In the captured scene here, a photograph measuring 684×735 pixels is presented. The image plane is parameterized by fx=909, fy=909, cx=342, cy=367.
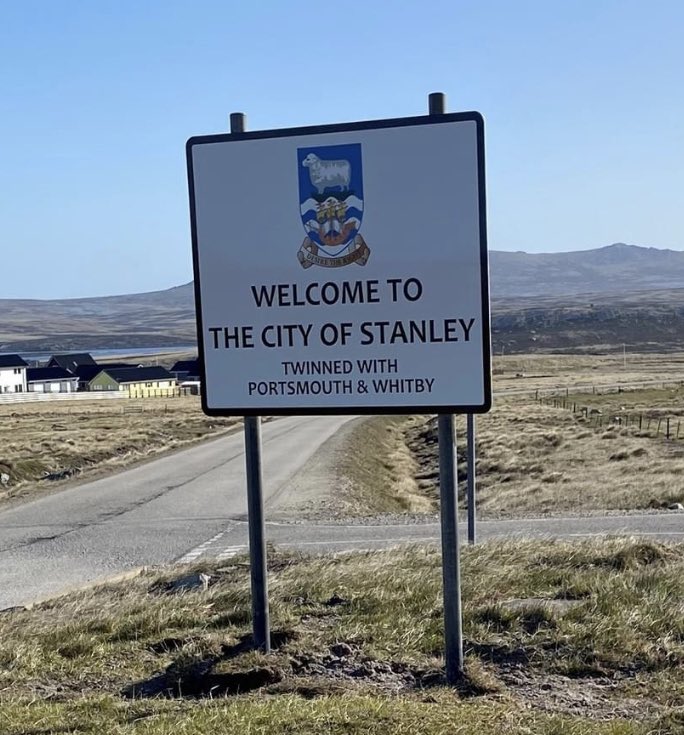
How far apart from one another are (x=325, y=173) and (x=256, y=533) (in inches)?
77.3

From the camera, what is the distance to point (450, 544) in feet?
14.9

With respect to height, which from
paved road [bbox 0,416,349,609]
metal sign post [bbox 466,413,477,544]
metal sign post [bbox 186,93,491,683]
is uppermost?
metal sign post [bbox 186,93,491,683]

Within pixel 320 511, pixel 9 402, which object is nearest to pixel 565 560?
pixel 320 511

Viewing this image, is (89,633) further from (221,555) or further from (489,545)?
(221,555)

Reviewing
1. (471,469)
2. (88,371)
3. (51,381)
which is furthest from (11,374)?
(471,469)

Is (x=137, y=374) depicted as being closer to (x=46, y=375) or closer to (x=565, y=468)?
(x=46, y=375)

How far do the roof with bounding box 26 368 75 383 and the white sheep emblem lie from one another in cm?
10194

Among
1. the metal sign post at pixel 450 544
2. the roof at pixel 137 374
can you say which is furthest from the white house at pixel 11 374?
the metal sign post at pixel 450 544

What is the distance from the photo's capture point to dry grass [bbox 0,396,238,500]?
85.5 feet

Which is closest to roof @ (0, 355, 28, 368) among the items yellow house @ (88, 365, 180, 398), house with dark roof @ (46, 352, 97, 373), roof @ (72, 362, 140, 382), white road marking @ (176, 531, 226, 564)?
roof @ (72, 362, 140, 382)

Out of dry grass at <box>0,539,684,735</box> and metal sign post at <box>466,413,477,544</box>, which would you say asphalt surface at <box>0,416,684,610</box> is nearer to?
metal sign post at <box>466,413,477,544</box>

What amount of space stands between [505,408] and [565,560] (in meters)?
43.4

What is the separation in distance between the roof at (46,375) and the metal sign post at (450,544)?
102 m

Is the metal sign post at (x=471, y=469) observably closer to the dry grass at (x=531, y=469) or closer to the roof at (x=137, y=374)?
the dry grass at (x=531, y=469)
